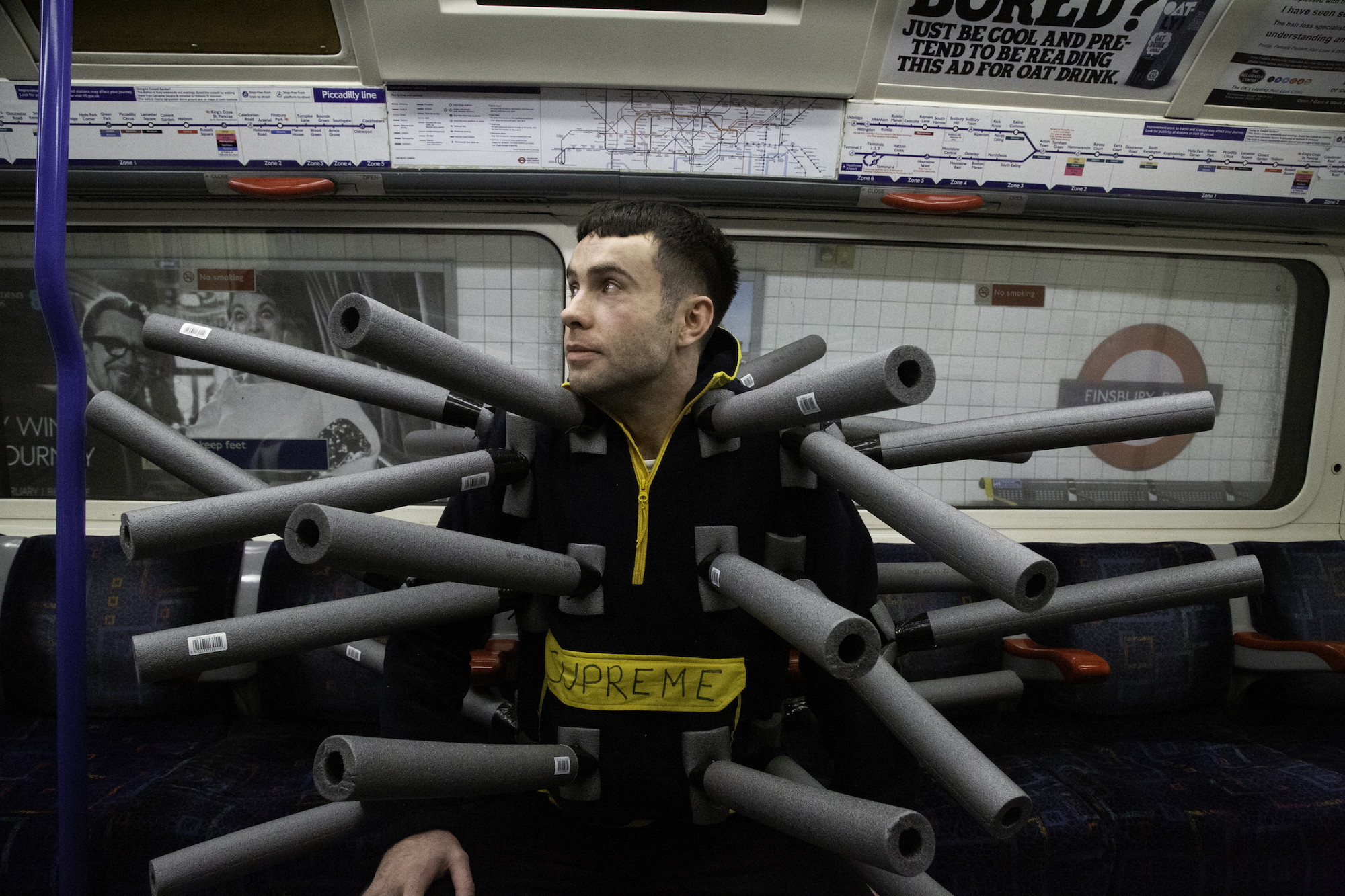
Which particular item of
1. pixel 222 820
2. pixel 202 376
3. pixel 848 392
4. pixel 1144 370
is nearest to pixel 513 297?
pixel 202 376

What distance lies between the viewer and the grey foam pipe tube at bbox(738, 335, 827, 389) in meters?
1.71

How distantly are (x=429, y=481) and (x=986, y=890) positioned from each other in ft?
5.76

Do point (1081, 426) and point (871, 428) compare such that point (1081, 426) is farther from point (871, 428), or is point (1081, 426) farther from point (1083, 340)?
point (1083, 340)

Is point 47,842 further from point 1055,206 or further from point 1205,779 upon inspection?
point 1055,206

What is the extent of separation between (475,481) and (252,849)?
2.37 feet

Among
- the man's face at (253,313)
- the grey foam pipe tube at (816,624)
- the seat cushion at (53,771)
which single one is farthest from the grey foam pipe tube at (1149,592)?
the man's face at (253,313)

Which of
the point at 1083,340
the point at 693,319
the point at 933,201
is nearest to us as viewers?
the point at 693,319

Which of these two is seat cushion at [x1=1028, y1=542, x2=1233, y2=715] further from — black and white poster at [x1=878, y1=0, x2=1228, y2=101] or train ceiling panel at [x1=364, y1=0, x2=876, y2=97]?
train ceiling panel at [x1=364, y1=0, x2=876, y2=97]

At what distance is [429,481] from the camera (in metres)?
1.25

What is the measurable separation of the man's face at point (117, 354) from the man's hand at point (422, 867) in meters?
2.30

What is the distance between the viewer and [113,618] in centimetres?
251

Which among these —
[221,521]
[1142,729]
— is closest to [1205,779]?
[1142,729]

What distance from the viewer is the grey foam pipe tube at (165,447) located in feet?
4.65

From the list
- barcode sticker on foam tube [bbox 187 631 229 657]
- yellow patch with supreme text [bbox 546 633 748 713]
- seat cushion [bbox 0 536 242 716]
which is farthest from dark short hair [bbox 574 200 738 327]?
seat cushion [bbox 0 536 242 716]
